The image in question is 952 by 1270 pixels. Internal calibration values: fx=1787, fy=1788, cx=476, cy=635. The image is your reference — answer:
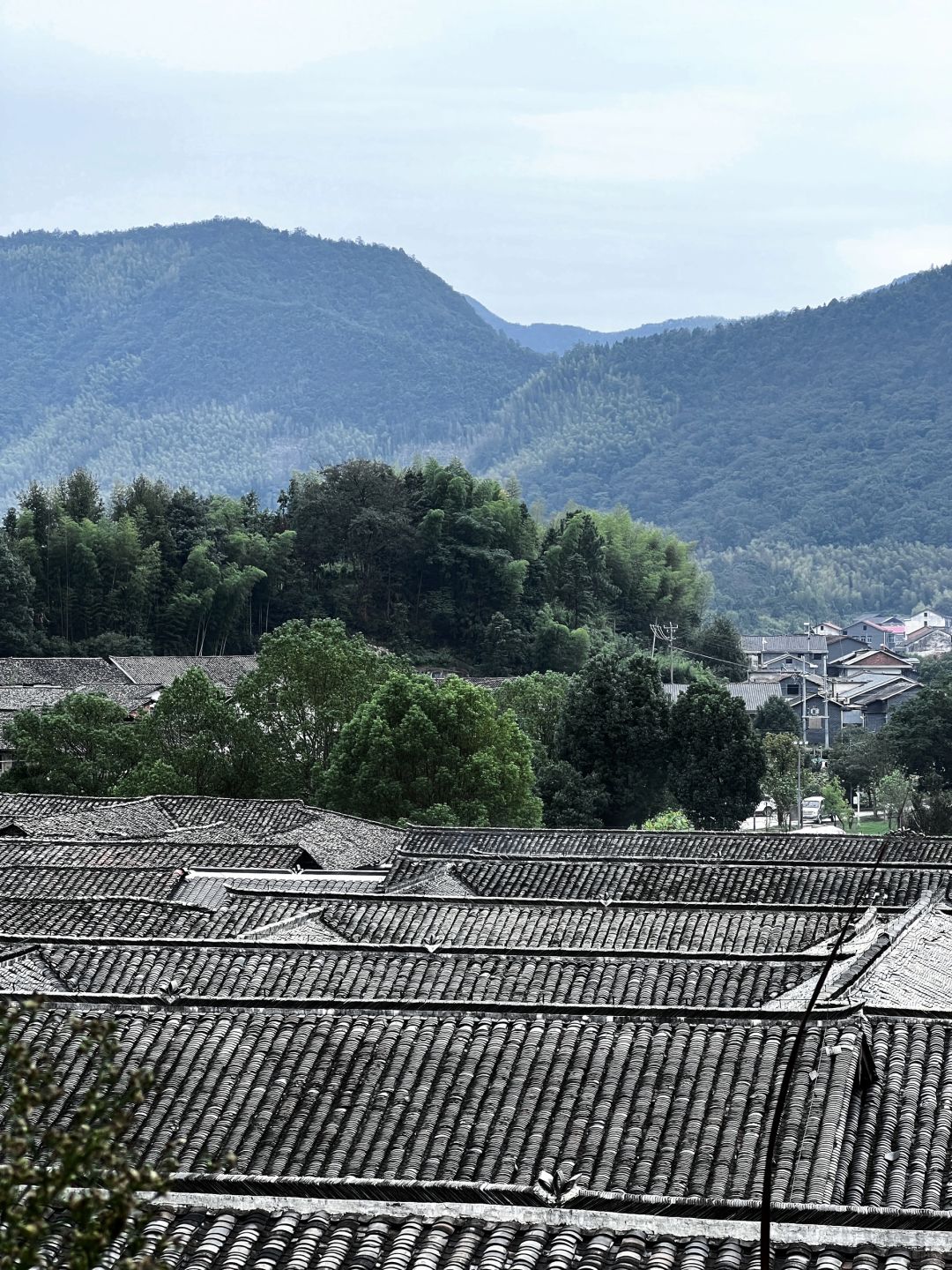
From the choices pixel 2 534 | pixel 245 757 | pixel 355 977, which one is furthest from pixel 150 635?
pixel 355 977

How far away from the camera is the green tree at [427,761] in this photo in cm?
2961

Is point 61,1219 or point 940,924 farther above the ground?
point 61,1219

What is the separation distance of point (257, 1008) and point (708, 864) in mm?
10131

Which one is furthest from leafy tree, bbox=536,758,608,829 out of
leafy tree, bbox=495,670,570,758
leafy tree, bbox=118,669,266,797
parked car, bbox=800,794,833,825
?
parked car, bbox=800,794,833,825

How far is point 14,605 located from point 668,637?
23.3 metres

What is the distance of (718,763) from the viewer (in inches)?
1474

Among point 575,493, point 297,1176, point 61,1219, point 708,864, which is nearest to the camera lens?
point 61,1219

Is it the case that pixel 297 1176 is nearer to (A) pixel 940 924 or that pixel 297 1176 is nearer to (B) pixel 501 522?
(A) pixel 940 924

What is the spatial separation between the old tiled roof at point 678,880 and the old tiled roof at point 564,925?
1.24m

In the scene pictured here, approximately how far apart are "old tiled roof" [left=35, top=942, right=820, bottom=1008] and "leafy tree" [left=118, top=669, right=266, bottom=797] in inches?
714

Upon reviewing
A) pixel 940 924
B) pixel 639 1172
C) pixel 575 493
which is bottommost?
pixel 575 493

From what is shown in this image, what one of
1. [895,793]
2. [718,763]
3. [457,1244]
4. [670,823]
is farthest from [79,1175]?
[895,793]

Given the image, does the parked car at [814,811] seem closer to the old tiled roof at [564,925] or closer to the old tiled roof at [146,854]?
the old tiled roof at [146,854]

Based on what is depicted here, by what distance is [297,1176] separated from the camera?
736 centimetres
